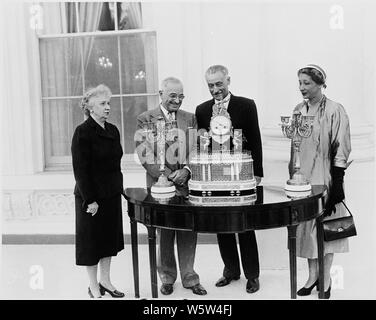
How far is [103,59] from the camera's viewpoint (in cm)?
403

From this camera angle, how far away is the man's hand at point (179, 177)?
10.3 ft

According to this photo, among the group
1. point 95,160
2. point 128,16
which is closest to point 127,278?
point 95,160

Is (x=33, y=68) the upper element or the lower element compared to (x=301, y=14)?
lower

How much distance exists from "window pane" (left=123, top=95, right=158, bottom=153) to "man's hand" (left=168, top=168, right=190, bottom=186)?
91 cm

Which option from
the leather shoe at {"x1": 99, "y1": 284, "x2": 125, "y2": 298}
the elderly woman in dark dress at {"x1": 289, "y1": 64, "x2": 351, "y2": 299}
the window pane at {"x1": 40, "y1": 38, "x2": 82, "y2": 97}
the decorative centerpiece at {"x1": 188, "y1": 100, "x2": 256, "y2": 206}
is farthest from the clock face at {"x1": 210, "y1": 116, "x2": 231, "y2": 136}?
the window pane at {"x1": 40, "y1": 38, "x2": 82, "y2": 97}

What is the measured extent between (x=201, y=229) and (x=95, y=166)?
0.77 meters

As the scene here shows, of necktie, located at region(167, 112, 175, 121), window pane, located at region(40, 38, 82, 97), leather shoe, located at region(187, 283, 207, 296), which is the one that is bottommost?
leather shoe, located at region(187, 283, 207, 296)

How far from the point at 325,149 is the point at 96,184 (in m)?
1.35

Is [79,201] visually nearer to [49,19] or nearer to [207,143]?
[207,143]

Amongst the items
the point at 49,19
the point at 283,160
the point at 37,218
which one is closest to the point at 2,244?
the point at 37,218

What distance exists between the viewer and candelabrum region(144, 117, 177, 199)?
9.49ft

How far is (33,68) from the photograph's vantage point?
13.0 ft

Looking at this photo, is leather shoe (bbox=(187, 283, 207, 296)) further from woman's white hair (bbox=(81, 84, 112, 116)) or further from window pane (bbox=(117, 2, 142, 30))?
window pane (bbox=(117, 2, 142, 30))
